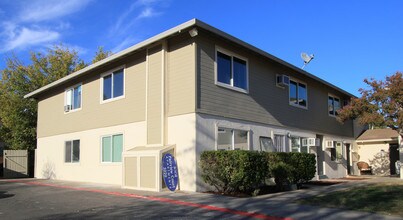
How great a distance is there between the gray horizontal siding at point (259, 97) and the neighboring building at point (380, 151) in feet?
13.0

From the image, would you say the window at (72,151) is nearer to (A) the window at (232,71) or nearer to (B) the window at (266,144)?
(A) the window at (232,71)

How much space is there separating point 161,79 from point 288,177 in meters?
5.90

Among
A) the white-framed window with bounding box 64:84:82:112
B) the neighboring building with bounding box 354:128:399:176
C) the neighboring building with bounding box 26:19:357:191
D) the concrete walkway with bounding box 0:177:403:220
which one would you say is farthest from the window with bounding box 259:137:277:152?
the neighboring building with bounding box 354:128:399:176

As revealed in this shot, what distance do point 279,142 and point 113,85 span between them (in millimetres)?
7814

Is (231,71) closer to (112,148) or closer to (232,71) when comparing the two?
(232,71)

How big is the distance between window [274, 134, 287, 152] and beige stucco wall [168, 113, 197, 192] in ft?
17.8

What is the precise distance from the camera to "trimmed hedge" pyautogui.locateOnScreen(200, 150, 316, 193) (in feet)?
40.3

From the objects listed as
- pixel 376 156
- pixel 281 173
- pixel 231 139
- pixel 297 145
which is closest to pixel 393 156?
pixel 376 156

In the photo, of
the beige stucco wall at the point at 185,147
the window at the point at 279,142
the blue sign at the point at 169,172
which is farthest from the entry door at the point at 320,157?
the blue sign at the point at 169,172

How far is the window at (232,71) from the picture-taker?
14.7 meters

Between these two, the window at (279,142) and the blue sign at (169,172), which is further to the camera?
the window at (279,142)

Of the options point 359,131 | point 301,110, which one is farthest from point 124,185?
point 359,131

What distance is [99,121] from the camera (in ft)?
59.7

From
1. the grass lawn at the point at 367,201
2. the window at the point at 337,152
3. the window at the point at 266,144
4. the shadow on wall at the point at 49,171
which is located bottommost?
the grass lawn at the point at 367,201
